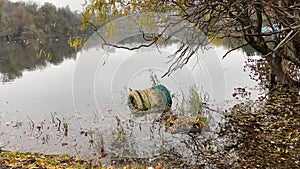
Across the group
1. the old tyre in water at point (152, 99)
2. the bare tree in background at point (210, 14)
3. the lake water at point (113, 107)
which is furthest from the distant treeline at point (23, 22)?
the bare tree in background at point (210, 14)

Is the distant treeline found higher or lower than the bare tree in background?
higher

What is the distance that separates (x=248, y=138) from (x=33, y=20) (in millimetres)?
29597

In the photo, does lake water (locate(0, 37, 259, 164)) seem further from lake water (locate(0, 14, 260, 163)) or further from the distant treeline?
the distant treeline

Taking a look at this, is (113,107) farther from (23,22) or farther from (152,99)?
(23,22)

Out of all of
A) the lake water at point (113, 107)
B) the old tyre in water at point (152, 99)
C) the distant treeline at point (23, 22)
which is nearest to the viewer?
the lake water at point (113, 107)

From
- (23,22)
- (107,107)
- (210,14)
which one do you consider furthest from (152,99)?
(23,22)

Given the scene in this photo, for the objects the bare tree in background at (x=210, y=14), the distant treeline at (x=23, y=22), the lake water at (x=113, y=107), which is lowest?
the lake water at (x=113, y=107)

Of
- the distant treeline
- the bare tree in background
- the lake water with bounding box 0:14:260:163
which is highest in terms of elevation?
the distant treeline

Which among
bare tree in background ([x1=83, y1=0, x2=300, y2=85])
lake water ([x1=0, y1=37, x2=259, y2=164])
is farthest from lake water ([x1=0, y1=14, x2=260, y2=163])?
bare tree in background ([x1=83, y1=0, x2=300, y2=85])

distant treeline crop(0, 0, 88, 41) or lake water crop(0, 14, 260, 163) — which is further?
distant treeline crop(0, 0, 88, 41)

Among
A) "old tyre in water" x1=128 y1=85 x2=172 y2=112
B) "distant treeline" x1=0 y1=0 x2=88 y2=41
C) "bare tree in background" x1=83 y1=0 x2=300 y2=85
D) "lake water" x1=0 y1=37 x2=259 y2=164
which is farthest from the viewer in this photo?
"distant treeline" x1=0 y1=0 x2=88 y2=41

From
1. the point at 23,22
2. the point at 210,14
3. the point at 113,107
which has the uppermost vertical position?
the point at 23,22

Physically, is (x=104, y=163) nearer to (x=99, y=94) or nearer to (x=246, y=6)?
(x=246, y=6)

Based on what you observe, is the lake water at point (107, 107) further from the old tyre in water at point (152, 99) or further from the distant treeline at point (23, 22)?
the distant treeline at point (23, 22)
